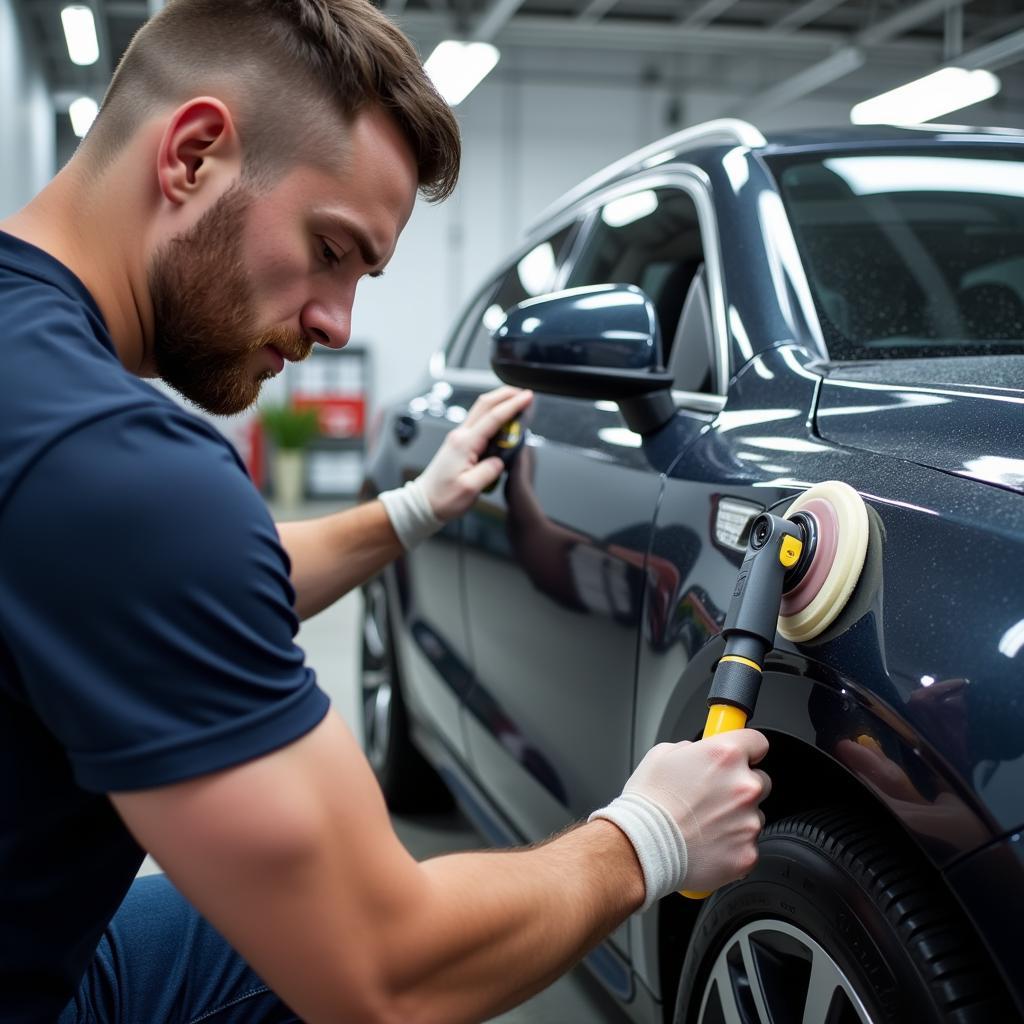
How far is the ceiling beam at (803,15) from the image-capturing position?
1008cm

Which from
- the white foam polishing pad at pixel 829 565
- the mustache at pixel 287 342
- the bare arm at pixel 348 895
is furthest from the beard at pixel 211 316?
the white foam polishing pad at pixel 829 565

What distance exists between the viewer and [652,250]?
2160mm

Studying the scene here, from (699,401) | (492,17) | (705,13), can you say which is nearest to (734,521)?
(699,401)

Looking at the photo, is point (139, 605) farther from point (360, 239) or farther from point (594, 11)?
point (594, 11)

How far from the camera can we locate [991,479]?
100cm

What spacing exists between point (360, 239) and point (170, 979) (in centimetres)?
82

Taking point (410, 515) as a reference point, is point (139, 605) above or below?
above

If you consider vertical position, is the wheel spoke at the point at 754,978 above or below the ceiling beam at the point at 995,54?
below

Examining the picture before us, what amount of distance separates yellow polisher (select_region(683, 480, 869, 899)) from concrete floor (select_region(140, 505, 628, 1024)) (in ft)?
2.41

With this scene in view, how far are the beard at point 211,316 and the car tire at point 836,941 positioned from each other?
0.68 metres

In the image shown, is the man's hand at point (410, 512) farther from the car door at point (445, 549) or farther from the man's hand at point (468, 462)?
the car door at point (445, 549)

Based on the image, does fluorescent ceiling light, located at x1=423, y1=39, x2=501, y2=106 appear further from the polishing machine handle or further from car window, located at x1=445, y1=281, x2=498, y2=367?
the polishing machine handle

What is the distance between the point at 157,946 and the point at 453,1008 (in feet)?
1.82

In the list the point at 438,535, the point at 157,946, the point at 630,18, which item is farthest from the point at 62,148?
the point at 157,946
